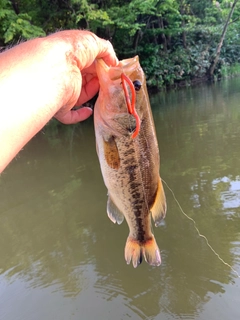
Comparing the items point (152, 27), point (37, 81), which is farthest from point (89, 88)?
point (152, 27)

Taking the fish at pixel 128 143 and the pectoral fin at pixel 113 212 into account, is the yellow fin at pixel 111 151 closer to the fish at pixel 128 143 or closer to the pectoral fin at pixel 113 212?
the fish at pixel 128 143

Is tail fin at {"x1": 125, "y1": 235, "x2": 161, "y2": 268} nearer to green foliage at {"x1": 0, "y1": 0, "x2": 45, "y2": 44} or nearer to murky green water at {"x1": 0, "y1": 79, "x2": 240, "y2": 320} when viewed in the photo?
murky green water at {"x1": 0, "y1": 79, "x2": 240, "y2": 320}

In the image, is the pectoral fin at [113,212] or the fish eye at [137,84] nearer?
the fish eye at [137,84]

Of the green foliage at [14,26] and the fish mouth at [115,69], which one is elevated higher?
the fish mouth at [115,69]

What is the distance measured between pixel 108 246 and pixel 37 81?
3.39 metres

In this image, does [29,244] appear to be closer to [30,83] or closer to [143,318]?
[143,318]

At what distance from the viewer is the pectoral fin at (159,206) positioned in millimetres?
2314

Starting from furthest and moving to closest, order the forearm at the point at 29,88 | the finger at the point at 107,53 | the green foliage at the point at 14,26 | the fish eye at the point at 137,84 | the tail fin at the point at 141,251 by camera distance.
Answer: the green foliage at the point at 14,26 < the tail fin at the point at 141,251 < the fish eye at the point at 137,84 < the finger at the point at 107,53 < the forearm at the point at 29,88

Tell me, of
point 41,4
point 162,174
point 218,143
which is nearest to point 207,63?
point 41,4

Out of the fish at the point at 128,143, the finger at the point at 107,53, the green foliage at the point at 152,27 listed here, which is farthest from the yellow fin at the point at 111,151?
the green foliage at the point at 152,27

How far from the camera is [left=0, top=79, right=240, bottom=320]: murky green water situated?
3.38 m

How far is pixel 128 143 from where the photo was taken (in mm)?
2111

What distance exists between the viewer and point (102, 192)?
5996 millimetres

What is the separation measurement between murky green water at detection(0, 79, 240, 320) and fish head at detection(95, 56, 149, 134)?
205 centimetres
